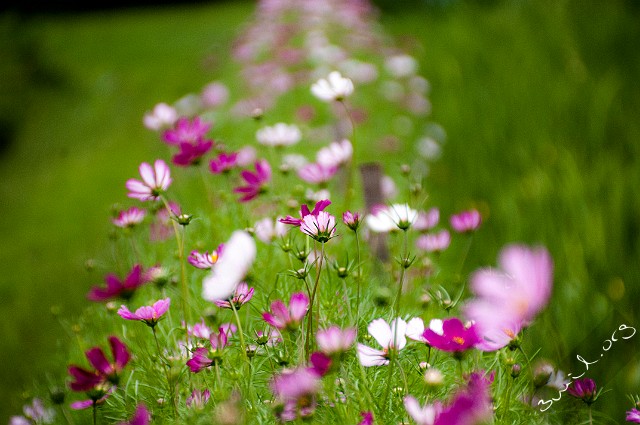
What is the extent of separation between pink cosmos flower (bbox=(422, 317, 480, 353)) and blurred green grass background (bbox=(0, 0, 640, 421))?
320mm

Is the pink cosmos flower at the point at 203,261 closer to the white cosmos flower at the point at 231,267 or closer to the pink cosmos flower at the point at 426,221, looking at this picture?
the white cosmos flower at the point at 231,267

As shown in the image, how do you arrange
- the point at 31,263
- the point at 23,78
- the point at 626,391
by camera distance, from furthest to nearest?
the point at 23,78
the point at 31,263
the point at 626,391

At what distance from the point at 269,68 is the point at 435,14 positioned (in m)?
2.03

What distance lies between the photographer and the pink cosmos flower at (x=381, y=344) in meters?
0.66

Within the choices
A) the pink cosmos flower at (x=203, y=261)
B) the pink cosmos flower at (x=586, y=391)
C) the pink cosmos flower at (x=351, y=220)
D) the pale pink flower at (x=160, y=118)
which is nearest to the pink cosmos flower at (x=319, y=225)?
the pink cosmos flower at (x=351, y=220)

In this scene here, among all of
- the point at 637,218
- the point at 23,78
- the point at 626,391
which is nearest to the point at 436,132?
the point at 637,218

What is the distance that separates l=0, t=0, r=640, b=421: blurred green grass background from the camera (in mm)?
1584

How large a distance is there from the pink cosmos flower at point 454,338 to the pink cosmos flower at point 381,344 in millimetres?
49

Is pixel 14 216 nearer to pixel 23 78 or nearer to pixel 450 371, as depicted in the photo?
pixel 23 78

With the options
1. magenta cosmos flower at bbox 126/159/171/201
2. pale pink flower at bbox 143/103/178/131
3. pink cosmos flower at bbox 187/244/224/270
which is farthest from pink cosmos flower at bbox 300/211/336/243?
pale pink flower at bbox 143/103/178/131

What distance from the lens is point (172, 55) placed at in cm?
738

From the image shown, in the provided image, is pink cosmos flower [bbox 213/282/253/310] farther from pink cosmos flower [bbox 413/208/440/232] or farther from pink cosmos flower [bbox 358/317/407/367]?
pink cosmos flower [bbox 413/208/440/232]

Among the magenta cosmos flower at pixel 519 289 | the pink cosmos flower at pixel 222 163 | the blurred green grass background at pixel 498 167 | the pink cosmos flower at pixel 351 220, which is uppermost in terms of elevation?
the magenta cosmos flower at pixel 519 289

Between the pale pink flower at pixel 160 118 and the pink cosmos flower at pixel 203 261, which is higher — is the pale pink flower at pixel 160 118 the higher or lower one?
the lower one
